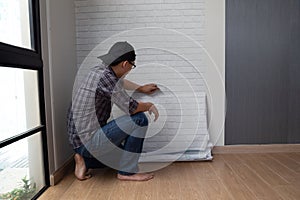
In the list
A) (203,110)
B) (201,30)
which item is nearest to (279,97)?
(203,110)

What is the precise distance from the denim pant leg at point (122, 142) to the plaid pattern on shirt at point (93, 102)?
A: 6 centimetres

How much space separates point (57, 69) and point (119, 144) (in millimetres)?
642

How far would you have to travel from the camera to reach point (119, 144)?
71.7 inches

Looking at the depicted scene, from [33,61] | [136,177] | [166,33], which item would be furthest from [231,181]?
[33,61]

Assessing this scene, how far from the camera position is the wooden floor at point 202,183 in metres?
1.56

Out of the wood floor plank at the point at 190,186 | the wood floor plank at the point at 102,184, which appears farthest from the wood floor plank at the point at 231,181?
the wood floor plank at the point at 102,184

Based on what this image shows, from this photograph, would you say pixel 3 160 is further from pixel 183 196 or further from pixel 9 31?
pixel 183 196

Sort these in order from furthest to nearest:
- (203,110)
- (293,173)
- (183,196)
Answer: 1. (203,110)
2. (293,173)
3. (183,196)

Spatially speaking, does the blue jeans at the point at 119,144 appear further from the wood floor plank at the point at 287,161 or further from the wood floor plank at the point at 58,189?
the wood floor plank at the point at 287,161

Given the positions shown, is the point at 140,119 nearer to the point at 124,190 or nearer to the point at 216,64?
the point at 124,190

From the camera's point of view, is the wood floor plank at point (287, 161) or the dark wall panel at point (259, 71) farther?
the dark wall panel at point (259, 71)

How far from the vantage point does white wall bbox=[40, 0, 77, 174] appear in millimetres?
1712

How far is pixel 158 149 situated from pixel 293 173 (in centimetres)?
97

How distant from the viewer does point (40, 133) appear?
1672 mm
